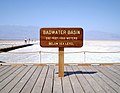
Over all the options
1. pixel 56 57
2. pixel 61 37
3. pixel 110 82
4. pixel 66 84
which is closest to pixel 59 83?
pixel 66 84

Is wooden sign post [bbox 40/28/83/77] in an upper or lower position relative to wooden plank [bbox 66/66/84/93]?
upper

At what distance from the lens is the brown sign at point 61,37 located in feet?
23.9

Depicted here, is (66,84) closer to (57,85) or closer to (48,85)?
(57,85)

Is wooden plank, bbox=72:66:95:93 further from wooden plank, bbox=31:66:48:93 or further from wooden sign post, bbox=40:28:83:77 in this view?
wooden plank, bbox=31:66:48:93

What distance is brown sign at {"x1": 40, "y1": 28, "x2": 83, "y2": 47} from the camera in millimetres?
7297

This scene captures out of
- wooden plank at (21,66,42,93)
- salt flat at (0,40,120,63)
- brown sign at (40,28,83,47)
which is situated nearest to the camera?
wooden plank at (21,66,42,93)

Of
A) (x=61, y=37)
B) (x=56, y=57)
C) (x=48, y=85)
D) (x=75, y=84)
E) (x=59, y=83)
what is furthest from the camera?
(x=56, y=57)

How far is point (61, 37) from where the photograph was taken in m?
7.32

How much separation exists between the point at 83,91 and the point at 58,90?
62 centimetres

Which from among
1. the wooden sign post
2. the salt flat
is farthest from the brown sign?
the salt flat

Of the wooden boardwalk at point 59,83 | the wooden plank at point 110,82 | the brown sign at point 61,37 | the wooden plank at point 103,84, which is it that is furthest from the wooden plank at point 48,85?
the wooden plank at point 110,82

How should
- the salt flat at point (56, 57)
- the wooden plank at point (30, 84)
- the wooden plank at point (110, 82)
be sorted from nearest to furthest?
the wooden plank at point (30, 84) → the wooden plank at point (110, 82) → the salt flat at point (56, 57)

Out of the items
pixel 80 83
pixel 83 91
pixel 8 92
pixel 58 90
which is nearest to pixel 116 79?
pixel 80 83

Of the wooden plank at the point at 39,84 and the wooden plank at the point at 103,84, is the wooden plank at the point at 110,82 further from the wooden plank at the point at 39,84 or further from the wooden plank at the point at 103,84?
the wooden plank at the point at 39,84
